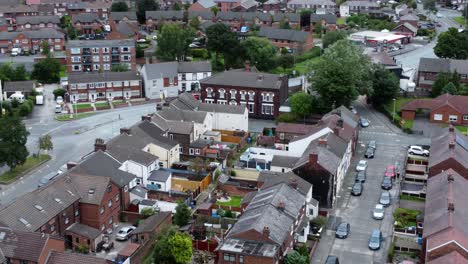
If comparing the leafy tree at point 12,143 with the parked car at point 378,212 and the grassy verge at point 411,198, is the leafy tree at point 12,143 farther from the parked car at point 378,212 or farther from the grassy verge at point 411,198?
the grassy verge at point 411,198

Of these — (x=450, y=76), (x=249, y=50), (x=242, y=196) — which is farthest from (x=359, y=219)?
(x=249, y=50)

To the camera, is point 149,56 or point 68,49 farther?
point 149,56

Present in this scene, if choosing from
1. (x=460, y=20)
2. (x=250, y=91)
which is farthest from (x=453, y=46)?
(x=460, y=20)

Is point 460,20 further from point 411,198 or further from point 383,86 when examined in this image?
point 411,198

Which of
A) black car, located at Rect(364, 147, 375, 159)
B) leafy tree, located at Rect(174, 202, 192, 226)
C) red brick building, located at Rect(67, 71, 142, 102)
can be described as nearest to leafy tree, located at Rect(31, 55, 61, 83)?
red brick building, located at Rect(67, 71, 142, 102)

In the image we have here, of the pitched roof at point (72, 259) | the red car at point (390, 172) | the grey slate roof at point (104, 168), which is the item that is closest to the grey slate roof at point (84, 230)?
the grey slate roof at point (104, 168)

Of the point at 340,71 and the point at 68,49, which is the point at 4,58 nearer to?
the point at 68,49
